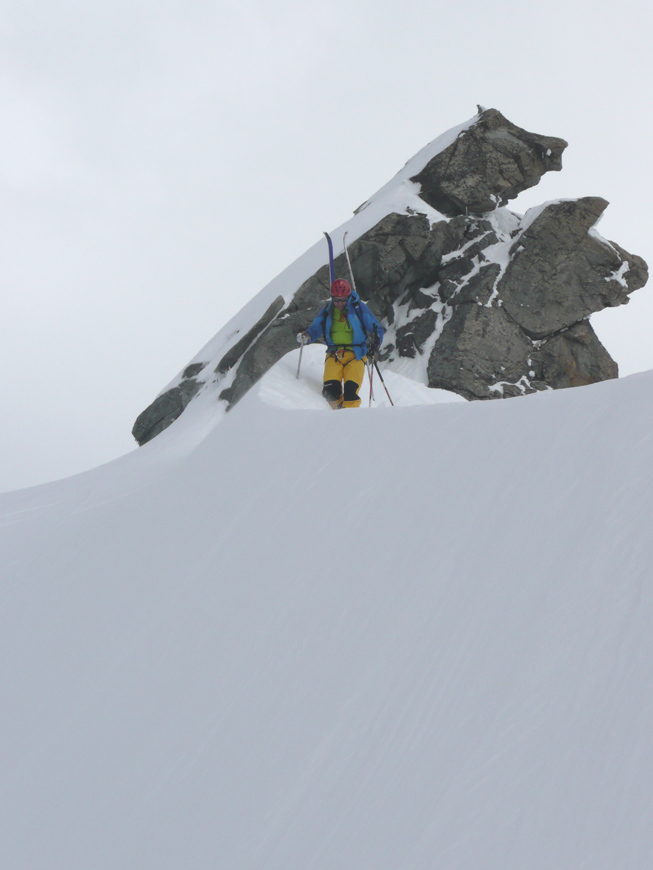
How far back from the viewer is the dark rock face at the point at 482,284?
1331cm

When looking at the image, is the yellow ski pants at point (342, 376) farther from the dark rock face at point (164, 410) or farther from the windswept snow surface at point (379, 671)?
the dark rock face at point (164, 410)

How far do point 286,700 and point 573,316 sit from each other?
13528 millimetres

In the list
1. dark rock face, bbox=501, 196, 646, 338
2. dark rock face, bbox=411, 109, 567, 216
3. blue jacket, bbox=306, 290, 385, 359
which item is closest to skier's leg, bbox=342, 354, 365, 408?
A: blue jacket, bbox=306, 290, 385, 359

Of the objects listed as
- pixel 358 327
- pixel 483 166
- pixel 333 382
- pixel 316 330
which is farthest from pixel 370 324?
pixel 483 166

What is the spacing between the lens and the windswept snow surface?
1646 mm

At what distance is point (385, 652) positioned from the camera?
7.51 ft

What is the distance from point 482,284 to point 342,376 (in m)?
7.10

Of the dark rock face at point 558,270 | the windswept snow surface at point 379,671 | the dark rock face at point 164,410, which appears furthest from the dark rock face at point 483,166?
the windswept snow surface at point 379,671

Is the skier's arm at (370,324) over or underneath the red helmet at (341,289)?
underneath

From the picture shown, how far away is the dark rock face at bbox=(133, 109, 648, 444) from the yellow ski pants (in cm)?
499

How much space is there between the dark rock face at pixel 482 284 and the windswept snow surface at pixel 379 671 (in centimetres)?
956

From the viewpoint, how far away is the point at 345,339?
7996mm

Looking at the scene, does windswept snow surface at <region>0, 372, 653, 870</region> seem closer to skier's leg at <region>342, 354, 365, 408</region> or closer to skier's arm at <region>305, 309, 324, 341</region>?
skier's leg at <region>342, 354, 365, 408</region>

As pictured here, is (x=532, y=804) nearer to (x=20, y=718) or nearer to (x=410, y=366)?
(x=20, y=718)
